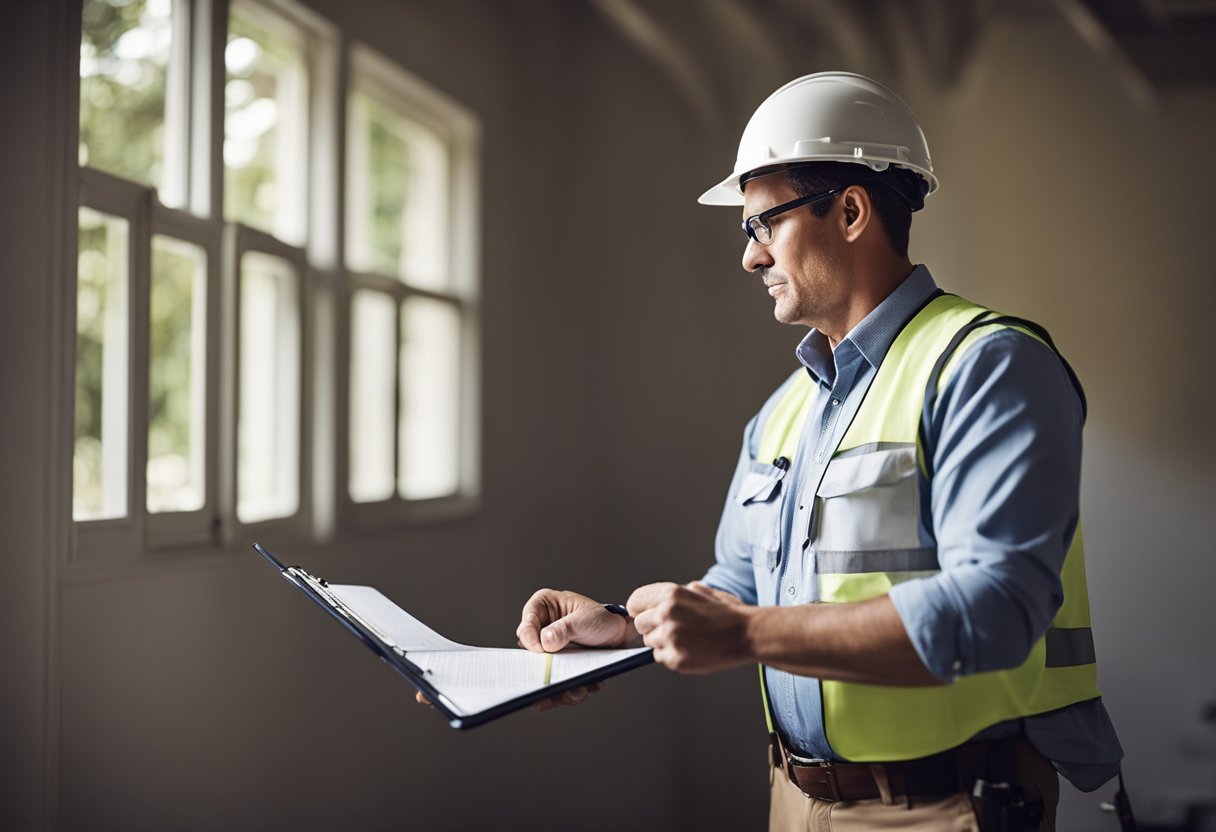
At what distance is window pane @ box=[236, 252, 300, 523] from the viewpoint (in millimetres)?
3230

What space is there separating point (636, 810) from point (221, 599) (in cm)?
277

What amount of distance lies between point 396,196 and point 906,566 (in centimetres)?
296

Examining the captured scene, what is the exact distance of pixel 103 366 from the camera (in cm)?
256

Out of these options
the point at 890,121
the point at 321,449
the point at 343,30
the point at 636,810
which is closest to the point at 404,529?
the point at 321,449

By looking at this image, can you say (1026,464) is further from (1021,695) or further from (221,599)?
(221,599)

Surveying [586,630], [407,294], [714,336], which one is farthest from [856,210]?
[714,336]

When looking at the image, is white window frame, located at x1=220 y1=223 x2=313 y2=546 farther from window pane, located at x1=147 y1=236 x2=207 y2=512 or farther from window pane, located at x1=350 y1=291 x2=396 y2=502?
window pane, located at x1=350 y1=291 x2=396 y2=502

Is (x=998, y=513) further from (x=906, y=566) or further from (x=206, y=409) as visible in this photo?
(x=206, y=409)

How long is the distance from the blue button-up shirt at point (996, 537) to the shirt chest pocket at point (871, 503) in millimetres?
31

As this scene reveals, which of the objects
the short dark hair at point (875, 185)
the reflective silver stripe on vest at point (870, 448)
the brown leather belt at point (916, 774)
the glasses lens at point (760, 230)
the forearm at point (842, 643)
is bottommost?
the brown leather belt at point (916, 774)

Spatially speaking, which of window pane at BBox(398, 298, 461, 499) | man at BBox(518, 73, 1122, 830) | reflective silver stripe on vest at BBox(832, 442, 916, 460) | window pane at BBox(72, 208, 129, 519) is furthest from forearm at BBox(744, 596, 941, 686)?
window pane at BBox(398, 298, 461, 499)

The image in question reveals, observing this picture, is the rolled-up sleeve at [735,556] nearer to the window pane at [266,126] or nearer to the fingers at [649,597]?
the fingers at [649,597]

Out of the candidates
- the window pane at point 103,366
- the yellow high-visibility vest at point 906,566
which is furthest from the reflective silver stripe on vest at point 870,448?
the window pane at point 103,366

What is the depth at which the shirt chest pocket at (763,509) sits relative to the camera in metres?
1.78
